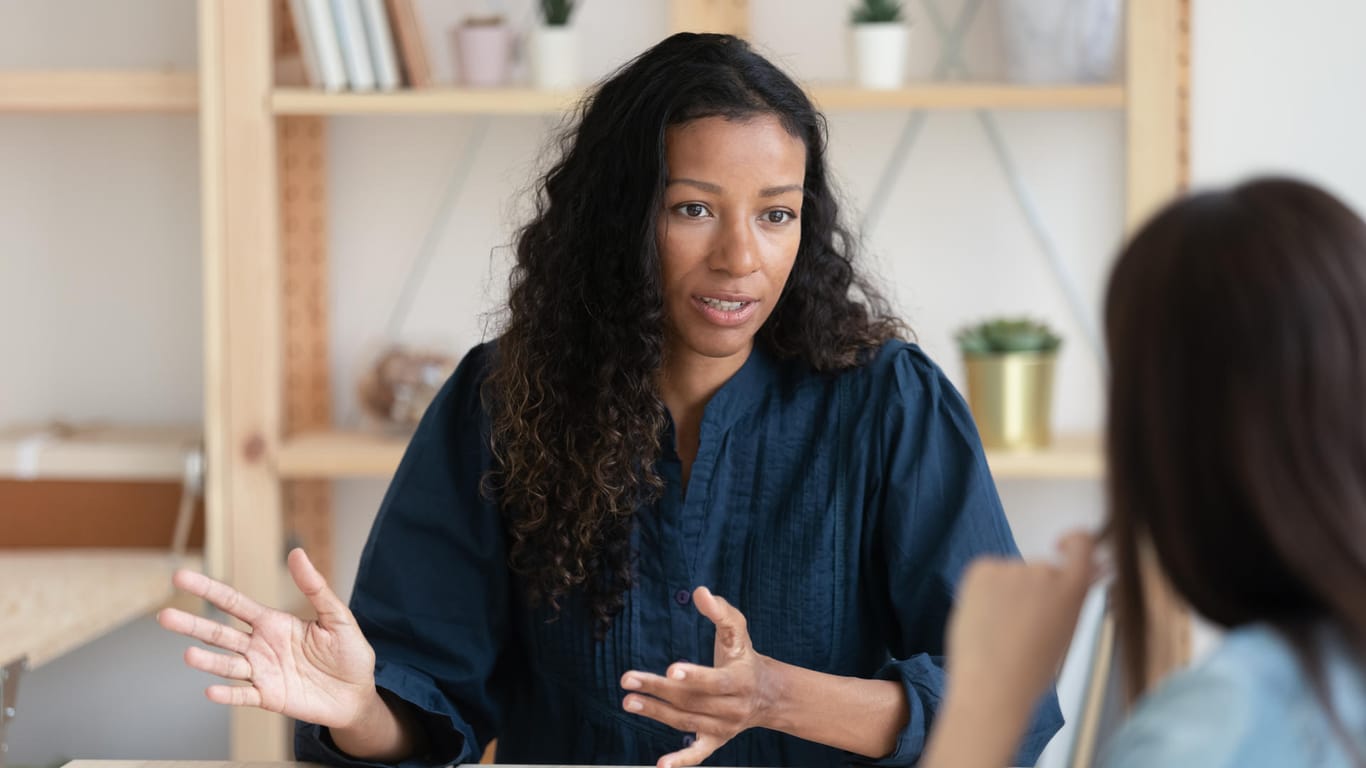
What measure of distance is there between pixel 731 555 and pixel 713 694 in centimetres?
31

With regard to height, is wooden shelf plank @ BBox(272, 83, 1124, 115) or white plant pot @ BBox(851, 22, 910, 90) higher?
white plant pot @ BBox(851, 22, 910, 90)

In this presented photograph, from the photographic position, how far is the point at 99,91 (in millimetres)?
2238

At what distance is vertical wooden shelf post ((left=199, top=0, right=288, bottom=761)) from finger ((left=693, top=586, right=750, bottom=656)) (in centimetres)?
131

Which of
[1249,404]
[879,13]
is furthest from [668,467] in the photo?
[879,13]

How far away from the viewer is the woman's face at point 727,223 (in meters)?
1.33

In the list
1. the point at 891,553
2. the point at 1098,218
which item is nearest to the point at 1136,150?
the point at 1098,218

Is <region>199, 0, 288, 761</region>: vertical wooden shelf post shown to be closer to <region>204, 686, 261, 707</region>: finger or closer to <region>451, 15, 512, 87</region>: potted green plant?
<region>451, 15, 512, 87</region>: potted green plant

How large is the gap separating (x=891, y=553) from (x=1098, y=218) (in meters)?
1.24

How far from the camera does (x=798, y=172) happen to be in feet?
4.54

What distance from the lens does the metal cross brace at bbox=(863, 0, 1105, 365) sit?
2389 mm

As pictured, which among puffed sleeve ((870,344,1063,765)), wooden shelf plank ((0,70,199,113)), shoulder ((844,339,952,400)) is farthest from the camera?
wooden shelf plank ((0,70,199,113))

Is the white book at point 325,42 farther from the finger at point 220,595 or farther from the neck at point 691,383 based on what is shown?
the finger at point 220,595

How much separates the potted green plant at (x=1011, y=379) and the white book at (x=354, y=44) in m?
1.02

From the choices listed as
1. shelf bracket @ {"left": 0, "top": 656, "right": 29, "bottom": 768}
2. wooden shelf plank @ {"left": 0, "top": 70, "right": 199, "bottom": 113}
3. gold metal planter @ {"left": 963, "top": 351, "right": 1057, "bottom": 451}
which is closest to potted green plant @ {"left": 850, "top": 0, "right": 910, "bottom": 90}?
gold metal planter @ {"left": 963, "top": 351, "right": 1057, "bottom": 451}
